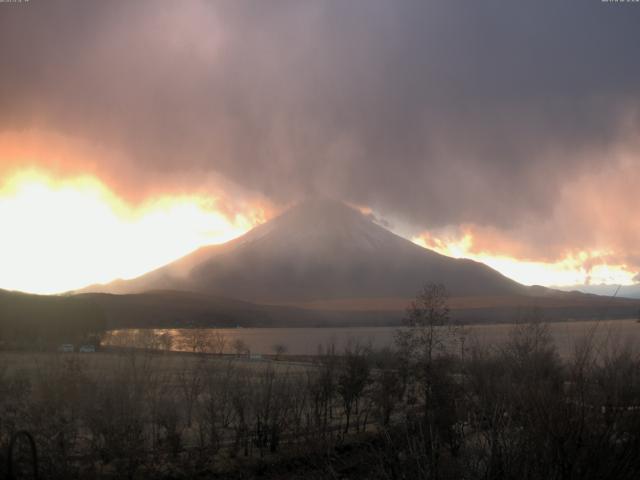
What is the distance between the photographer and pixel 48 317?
7400 cm

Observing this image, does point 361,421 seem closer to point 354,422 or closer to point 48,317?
point 354,422

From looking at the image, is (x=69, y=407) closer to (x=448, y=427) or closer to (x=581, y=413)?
(x=448, y=427)

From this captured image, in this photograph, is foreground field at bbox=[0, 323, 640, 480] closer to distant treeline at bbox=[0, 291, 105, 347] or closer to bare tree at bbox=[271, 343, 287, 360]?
distant treeline at bbox=[0, 291, 105, 347]

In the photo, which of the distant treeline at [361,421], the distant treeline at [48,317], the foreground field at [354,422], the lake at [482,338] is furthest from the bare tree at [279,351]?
the foreground field at [354,422]

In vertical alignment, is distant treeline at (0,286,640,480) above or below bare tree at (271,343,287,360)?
above

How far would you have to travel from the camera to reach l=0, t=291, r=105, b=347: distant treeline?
6862cm

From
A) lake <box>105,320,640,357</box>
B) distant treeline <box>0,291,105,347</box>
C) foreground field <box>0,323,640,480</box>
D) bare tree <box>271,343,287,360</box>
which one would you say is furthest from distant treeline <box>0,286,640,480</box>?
bare tree <box>271,343,287,360</box>

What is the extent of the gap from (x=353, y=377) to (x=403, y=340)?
519cm

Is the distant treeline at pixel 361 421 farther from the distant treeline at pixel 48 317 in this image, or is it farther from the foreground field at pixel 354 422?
the distant treeline at pixel 48 317

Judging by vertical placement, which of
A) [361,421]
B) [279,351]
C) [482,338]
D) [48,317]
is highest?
[48,317]

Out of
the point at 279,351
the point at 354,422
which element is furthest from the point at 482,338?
the point at 354,422

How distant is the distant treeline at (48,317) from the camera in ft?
225

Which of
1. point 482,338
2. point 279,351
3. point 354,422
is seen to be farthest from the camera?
point 279,351

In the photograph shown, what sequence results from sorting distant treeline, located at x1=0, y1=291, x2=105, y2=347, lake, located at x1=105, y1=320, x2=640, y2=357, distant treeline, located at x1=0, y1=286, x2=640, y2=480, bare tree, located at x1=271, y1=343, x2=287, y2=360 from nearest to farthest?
distant treeline, located at x1=0, y1=286, x2=640, y2=480 < lake, located at x1=105, y1=320, x2=640, y2=357 < distant treeline, located at x1=0, y1=291, x2=105, y2=347 < bare tree, located at x1=271, y1=343, x2=287, y2=360
